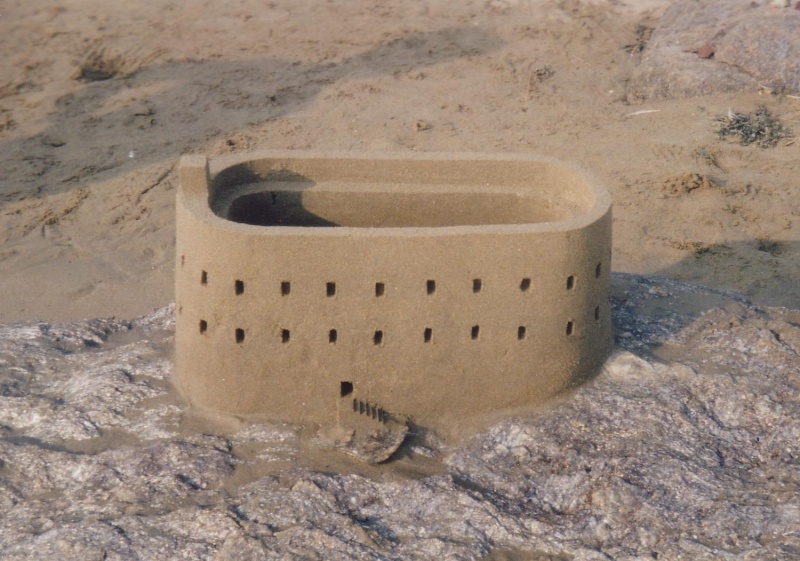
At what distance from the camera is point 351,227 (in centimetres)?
787

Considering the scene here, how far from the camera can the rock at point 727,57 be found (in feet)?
48.4

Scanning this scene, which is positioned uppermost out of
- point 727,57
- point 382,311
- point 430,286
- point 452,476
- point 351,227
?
point 351,227

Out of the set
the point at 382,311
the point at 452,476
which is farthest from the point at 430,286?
the point at 452,476

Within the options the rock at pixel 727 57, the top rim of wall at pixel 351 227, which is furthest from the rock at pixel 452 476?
the rock at pixel 727 57

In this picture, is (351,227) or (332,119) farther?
(332,119)

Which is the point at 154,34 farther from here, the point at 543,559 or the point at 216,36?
the point at 543,559

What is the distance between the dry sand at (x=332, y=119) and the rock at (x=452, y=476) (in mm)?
3275

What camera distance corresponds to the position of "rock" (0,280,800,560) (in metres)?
6.89

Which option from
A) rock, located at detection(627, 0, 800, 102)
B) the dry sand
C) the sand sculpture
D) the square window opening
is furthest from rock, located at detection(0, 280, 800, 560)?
rock, located at detection(627, 0, 800, 102)

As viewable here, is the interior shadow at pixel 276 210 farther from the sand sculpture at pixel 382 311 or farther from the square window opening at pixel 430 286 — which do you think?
the square window opening at pixel 430 286

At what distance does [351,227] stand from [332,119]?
714cm

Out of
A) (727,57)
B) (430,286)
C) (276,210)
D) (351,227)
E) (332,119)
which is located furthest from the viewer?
(727,57)

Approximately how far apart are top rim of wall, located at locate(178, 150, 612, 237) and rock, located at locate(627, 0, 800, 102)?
282 inches

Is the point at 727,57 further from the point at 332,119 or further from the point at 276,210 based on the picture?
the point at 276,210
